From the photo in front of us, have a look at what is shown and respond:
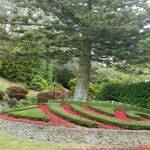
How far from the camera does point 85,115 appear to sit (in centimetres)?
1739

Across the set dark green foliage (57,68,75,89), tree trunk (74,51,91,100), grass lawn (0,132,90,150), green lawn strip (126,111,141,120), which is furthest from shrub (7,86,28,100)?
grass lawn (0,132,90,150)

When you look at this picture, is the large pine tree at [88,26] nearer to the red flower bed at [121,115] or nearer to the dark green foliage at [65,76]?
the red flower bed at [121,115]

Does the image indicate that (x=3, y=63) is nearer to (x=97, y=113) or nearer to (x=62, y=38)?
(x=62, y=38)

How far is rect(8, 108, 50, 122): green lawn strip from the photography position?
54.7 ft

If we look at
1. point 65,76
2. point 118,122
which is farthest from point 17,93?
point 118,122

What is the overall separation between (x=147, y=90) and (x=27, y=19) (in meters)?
8.06

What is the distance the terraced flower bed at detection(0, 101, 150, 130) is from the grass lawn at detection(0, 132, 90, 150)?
135 cm

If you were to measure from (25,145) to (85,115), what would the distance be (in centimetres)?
382

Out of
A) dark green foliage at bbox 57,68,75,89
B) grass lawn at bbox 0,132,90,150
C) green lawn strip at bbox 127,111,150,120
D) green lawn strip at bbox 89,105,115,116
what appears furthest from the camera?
dark green foliage at bbox 57,68,75,89

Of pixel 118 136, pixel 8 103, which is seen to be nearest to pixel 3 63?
pixel 8 103

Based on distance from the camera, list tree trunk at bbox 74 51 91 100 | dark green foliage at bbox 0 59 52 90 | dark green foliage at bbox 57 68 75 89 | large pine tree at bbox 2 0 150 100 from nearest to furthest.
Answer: large pine tree at bbox 2 0 150 100 → tree trunk at bbox 74 51 91 100 → dark green foliage at bbox 0 59 52 90 → dark green foliage at bbox 57 68 75 89

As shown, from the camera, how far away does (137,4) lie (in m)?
22.9

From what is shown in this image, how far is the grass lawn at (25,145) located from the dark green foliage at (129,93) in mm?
10259

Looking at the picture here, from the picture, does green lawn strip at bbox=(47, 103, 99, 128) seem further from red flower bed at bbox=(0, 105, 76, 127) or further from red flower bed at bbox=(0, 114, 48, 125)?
red flower bed at bbox=(0, 114, 48, 125)
